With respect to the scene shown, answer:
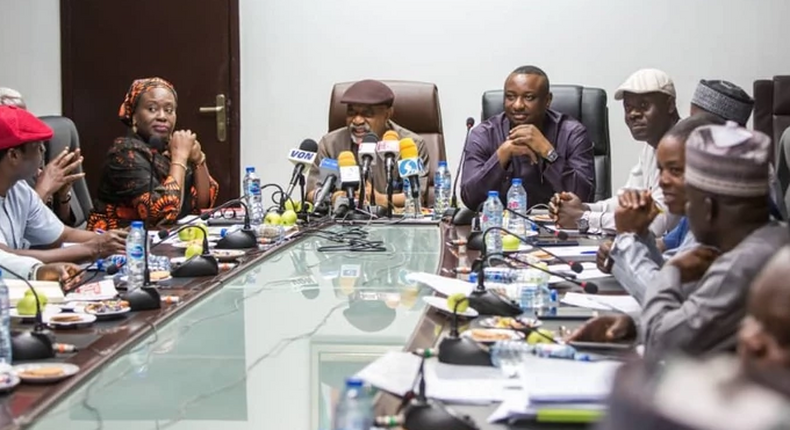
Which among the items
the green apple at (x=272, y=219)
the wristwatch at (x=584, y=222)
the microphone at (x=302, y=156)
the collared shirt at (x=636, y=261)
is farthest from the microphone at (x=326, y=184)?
the collared shirt at (x=636, y=261)

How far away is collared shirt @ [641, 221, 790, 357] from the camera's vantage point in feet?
5.05

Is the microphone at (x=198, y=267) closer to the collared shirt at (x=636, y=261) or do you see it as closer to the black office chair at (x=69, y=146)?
the collared shirt at (x=636, y=261)

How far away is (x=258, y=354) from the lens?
2033mm

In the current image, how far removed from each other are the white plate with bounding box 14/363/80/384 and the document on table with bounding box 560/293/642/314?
1.03 metres

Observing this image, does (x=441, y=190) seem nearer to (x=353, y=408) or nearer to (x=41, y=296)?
(x=41, y=296)

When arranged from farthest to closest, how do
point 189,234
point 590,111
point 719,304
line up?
1. point 590,111
2. point 189,234
3. point 719,304

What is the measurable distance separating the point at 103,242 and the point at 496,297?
1465 millimetres

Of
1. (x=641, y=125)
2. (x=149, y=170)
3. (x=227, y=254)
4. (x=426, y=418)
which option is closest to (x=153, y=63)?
(x=149, y=170)

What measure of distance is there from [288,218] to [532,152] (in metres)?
1.00

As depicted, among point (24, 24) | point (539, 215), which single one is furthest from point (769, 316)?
point (24, 24)

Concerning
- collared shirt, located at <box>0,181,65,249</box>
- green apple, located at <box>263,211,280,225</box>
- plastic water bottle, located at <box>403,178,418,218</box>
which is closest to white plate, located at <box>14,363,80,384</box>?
collared shirt, located at <box>0,181,65,249</box>

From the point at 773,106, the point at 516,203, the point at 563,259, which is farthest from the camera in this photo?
the point at 773,106

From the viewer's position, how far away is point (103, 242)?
122 inches

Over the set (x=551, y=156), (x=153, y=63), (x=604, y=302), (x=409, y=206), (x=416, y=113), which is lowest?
(x=409, y=206)
